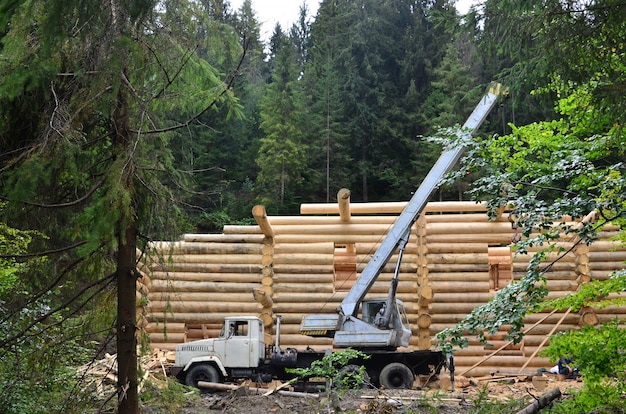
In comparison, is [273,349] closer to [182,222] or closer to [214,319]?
[214,319]

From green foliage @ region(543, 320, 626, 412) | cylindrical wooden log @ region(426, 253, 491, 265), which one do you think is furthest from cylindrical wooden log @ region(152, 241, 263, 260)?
green foliage @ region(543, 320, 626, 412)

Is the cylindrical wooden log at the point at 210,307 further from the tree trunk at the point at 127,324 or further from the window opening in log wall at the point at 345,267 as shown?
the tree trunk at the point at 127,324

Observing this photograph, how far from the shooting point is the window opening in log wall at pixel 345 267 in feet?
64.9

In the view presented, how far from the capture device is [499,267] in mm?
21062

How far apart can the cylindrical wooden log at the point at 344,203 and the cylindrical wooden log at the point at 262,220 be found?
77.3 inches

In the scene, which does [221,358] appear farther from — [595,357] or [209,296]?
[595,357]

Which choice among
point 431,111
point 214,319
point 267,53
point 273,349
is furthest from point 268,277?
point 267,53

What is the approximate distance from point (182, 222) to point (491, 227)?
42.5 feet

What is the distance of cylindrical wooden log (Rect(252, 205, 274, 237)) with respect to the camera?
58.0ft

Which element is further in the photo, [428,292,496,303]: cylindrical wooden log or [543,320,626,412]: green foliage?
[428,292,496,303]: cylindrical wooden log

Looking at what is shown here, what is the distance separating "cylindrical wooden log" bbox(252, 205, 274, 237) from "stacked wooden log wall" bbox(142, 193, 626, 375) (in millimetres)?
62

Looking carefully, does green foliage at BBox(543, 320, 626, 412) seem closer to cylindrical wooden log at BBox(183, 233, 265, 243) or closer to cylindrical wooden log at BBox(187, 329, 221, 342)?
cylindrical wooden log at BBox(183, 233, 265, 243)

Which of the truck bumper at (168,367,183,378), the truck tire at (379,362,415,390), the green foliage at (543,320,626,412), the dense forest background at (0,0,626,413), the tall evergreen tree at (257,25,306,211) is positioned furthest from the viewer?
the tall evergreen tree at (257,25,306,211)

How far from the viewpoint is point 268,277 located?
19047mm
